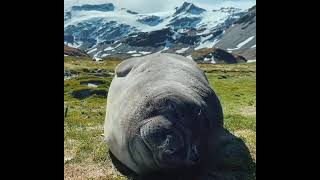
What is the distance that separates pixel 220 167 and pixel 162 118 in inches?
144

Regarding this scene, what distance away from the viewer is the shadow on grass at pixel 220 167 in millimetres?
15337

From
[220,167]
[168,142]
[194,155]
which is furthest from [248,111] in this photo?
[168,142]

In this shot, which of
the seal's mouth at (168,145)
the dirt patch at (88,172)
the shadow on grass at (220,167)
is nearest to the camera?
the seal's mouth at (168,145)

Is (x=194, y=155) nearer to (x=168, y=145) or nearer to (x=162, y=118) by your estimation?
(x=168, y=145)

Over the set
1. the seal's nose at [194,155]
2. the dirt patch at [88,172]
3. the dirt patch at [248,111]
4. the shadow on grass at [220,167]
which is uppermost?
the seal's nose at [194,155]

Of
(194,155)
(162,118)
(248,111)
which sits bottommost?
(248,111)

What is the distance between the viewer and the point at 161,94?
52.3ft

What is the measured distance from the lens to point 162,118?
1486 cm

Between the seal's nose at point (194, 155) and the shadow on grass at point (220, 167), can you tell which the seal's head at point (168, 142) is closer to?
the seal's nose at point (194, 155)

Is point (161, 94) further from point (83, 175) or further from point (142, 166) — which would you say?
point (83, 175)

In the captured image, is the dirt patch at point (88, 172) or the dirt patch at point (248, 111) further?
the dirt patch at point (248, 111)

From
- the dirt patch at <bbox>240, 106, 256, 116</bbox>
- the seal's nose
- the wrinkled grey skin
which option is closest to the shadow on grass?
the wrinkled grey skin

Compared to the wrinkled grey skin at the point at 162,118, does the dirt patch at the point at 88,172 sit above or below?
below

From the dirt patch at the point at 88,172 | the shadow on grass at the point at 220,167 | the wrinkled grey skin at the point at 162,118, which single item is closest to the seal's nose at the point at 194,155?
the wrinkled grey skin at the point at 162,118
